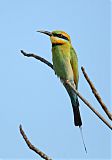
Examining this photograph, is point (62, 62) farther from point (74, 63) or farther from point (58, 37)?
point (58, 37)

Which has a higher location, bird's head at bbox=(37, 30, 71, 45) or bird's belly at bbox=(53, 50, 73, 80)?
bird's head at bbox=(37, 30, 71, 45)

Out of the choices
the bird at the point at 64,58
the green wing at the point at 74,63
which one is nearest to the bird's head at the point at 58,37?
the bird at the point at 64,58

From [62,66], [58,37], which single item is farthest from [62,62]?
[58,37]

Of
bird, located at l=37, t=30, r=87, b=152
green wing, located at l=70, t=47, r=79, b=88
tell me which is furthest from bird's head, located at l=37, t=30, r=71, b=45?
green wing, located at l=70, t=47, r=79, b=88

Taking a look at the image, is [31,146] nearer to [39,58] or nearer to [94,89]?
[94,89]

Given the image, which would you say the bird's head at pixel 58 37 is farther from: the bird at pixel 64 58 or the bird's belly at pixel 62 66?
the bird's belly at pixel 62 66

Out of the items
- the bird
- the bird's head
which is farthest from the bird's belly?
the bird's head

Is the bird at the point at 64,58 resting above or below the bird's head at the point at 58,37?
below

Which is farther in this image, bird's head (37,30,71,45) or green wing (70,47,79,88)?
bird's head (37,30,71,45)

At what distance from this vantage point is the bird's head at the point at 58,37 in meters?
3.23

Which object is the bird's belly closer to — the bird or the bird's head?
the bird

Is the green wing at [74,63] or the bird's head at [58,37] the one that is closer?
the green wing at [74,63]

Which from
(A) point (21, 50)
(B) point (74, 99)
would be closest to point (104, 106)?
(A) point (21, 50)

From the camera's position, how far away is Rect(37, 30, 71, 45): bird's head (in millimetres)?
3227
